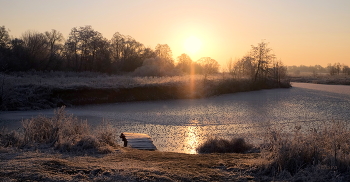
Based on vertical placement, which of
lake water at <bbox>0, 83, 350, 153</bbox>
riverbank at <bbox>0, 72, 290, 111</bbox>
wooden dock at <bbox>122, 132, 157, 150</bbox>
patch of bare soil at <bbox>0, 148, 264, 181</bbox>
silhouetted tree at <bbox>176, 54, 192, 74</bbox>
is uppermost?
silhouetted tree at <bbox>176, 54, 192, 74</bbox>

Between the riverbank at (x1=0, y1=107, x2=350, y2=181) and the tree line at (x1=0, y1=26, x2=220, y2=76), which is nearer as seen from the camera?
the riverbank at (x1=0, y1=107, x2=350, y2=181)

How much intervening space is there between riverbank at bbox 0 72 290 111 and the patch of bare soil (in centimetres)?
1561

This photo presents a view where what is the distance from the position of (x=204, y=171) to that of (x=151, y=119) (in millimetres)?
11567

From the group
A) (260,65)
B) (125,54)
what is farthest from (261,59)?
(125,54)

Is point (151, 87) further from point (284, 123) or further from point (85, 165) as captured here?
point (85, 165)

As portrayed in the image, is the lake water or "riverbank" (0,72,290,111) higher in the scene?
"riverbank" (0,72,290,111)

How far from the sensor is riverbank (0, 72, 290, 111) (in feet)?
72.0

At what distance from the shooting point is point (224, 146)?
34.8 feet

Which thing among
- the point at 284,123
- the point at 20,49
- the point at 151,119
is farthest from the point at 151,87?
the point at 20,49

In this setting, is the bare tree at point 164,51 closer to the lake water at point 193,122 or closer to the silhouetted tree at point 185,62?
the silhouetted tree at point 185,62

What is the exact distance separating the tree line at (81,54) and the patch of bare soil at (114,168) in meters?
29.5

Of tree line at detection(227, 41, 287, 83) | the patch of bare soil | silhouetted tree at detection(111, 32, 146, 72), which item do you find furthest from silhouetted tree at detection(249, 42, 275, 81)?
the patch of bare soil

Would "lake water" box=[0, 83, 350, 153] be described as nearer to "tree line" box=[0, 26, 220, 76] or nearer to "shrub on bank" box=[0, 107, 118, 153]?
"shrub on bank" box=[0, 107, 118, 153]

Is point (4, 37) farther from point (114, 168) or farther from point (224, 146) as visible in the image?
point (114, 168)
